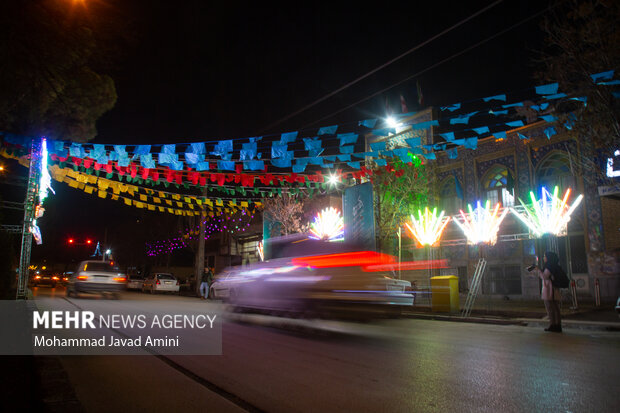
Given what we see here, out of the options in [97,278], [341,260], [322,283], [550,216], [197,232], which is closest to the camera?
[322,283]

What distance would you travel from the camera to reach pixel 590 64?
42.7ft

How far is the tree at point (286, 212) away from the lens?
3061 centimetres

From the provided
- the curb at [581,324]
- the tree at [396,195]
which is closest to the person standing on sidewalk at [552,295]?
the curb at [581,324]

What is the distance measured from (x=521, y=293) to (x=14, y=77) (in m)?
22.0

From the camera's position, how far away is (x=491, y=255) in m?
22.8

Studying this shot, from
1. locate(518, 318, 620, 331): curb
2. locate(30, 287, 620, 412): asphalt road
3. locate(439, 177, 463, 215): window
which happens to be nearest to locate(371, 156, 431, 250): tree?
locate(439, 177, 463, 215): window

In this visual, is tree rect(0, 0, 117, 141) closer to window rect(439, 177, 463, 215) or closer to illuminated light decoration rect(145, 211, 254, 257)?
window rect(439, 177, 463, 215)

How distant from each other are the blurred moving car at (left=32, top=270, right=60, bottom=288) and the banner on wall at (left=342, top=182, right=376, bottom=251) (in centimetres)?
3237

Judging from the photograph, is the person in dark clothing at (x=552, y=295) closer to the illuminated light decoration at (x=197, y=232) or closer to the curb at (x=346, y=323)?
the curb at (x=346, y=323)

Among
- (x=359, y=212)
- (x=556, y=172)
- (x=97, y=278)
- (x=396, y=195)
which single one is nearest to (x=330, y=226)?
(x=396, y=195)

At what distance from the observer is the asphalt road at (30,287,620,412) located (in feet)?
14.3

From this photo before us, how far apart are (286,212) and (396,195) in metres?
9.57

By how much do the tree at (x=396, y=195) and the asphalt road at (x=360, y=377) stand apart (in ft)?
49.1

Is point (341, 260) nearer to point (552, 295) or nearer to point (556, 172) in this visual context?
point (552, 295)
